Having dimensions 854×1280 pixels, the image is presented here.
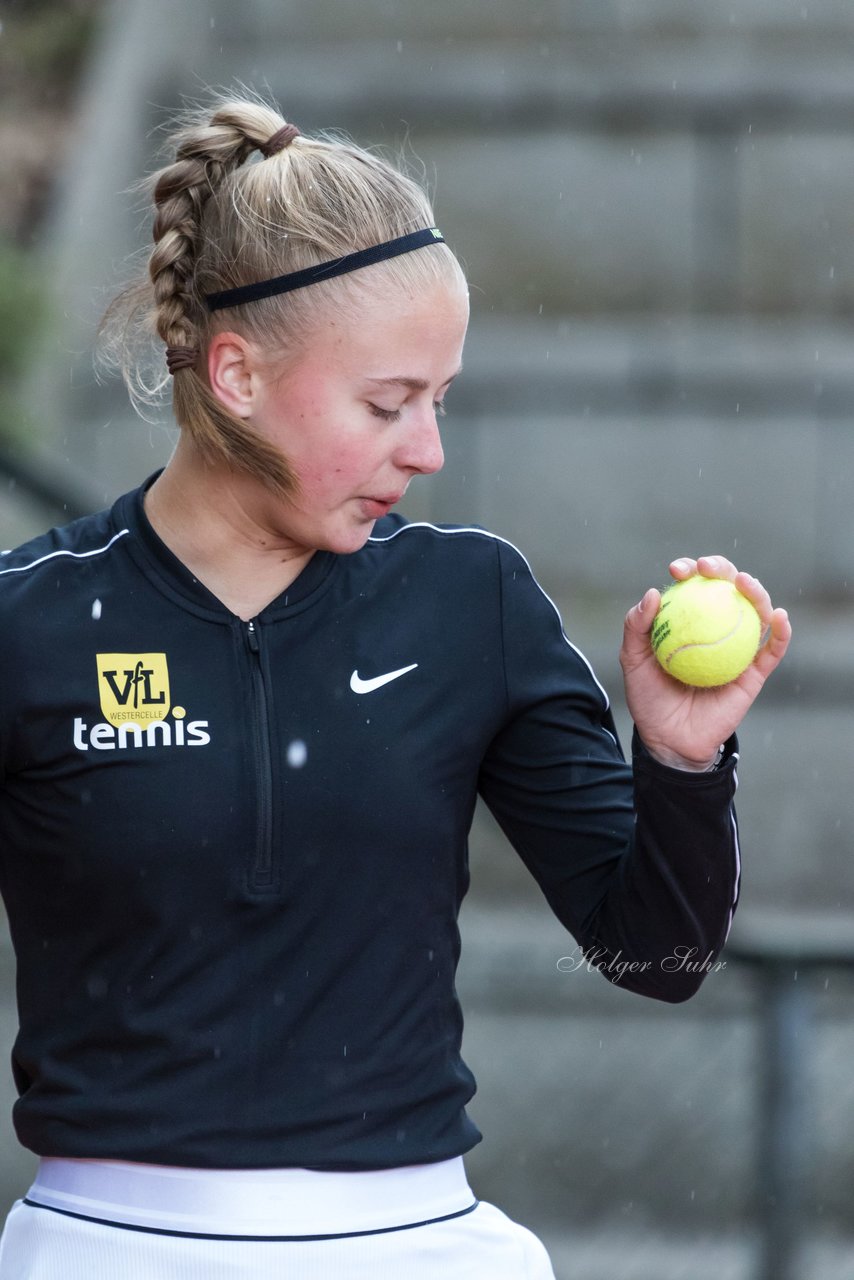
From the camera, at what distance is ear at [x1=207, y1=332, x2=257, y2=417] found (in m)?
2.19

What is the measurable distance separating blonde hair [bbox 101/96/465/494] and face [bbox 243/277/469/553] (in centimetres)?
2

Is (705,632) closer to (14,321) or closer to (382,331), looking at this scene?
(382,331)

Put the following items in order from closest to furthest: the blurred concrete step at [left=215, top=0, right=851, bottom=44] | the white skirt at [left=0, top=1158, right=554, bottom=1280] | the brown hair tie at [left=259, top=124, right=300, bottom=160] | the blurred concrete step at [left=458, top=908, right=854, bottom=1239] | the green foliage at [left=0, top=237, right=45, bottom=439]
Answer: the white skirt at [left=0, top=1158, right=554, bottom=1280], the brown hair tie at [left=259, top=124, right=300, bottom=160], the blurred concrete step at [left=458, top=908, right=854, bottom=1239], the green foliage at [left=0, top=237, right=45, bottom=439], the blurred concrete step at [left=215, top=0, right=851, bottom=44]

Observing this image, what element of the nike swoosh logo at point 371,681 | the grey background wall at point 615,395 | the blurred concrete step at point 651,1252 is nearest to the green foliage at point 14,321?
the grey background wall at point 615,395

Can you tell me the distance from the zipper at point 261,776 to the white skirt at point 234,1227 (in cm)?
35

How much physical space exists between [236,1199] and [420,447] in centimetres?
93

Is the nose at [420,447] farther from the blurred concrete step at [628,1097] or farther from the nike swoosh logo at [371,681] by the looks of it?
the blurred concrete step at [628,1097]

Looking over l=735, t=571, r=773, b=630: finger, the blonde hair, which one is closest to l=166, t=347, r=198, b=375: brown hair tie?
the blonde hair

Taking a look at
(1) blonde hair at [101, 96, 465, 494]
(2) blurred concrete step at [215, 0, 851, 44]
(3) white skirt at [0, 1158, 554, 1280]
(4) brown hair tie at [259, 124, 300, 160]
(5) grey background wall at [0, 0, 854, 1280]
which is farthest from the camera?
(2) blurred concrete step at [215, 0, 851, 44]

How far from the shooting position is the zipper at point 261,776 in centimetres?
208

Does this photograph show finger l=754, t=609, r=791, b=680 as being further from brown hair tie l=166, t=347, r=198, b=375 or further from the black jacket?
brown hair tie l=166, t=347, r=198, b=375

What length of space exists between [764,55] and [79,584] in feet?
20.8

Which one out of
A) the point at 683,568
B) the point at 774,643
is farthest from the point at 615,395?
the point at 774,643

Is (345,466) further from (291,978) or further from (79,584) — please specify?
(291,978)
